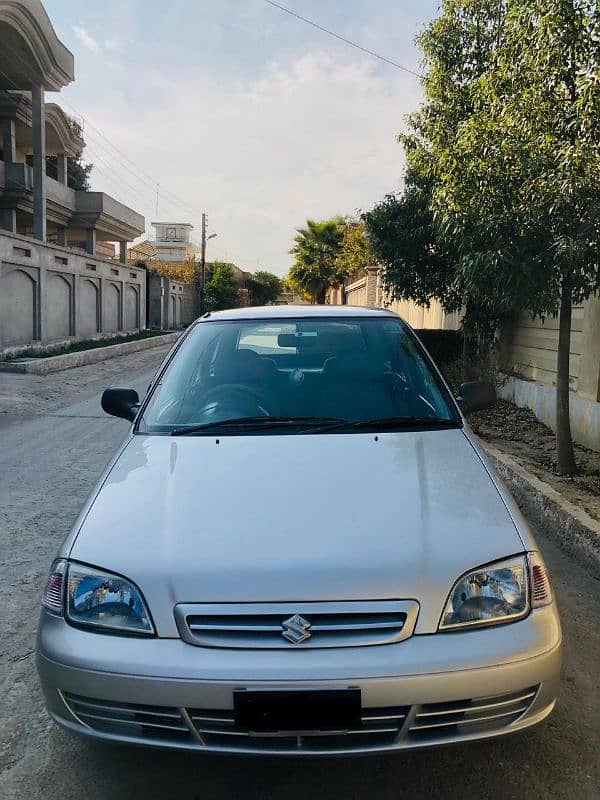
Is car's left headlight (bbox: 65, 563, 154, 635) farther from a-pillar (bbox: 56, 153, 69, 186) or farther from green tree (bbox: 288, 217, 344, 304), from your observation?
green tree (bbox: 288, 217, 344, 304)

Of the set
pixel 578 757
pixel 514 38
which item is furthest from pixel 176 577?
pixel 514 38

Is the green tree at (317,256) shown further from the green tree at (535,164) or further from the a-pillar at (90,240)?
the green tree at (535,164)

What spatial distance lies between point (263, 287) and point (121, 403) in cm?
6612

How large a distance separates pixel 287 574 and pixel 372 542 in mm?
299

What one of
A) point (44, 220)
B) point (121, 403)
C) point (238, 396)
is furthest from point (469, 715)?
point (44, 220)

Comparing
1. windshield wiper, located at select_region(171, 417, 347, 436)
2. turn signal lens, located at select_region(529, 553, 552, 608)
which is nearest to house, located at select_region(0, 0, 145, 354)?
windshield wiper, located at select_region(171, 417, 347, 436)

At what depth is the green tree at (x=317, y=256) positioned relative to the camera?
41438 millimetres

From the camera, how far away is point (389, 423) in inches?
122

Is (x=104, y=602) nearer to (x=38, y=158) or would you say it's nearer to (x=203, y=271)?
(x=38, y=158)

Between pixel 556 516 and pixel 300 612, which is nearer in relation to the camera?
pixel 300 612

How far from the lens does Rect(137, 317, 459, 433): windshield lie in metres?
3.21

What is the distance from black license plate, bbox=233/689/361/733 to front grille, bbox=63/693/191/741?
0.67ft

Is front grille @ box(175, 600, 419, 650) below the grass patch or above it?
below

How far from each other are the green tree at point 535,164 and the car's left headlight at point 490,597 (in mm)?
3498
